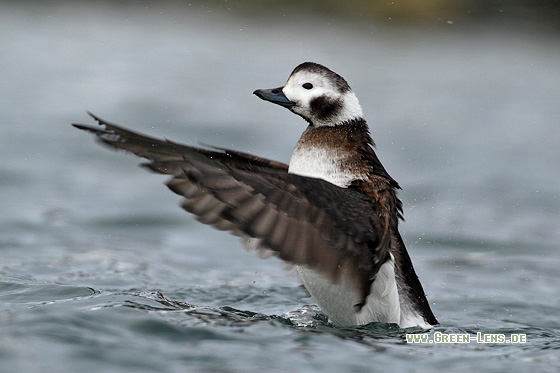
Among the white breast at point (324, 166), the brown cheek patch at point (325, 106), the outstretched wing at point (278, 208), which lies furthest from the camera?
the brown cheek patch at point (325, 106)

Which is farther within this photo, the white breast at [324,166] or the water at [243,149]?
the white breast at [324,166]

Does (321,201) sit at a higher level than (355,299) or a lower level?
higher

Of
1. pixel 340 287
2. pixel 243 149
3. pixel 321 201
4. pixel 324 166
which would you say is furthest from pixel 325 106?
pixel 243 149

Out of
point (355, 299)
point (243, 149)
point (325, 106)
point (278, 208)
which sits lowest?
point (355, 299)

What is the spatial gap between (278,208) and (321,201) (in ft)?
0.79

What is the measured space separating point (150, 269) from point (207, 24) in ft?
27.7

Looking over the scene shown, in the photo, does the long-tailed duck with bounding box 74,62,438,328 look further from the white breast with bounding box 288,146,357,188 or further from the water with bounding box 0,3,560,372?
the water with bounding box 0,3,560,372

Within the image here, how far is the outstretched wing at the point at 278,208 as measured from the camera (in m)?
4.18

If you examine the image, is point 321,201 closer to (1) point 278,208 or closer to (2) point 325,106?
(1) point 278,208

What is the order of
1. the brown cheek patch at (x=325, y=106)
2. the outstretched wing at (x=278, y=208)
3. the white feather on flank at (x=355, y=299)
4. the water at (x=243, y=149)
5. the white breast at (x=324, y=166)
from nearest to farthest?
the outstretched wing at (x=278, y=208), the water at (x=243, y=149), the white feather on flank at (x=355, y=299), the white breast at (x=324, y=166), the brown cheek patch at (x=325, y=106)

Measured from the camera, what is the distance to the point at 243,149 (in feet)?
32.7

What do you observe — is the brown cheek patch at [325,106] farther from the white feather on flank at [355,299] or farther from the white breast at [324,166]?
the white feather on flank at [355,299]

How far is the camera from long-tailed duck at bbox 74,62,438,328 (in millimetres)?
4211

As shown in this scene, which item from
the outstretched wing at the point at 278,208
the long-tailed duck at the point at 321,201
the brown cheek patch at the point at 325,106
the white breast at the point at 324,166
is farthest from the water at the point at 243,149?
the brown cheek patch at the point at 325,106
